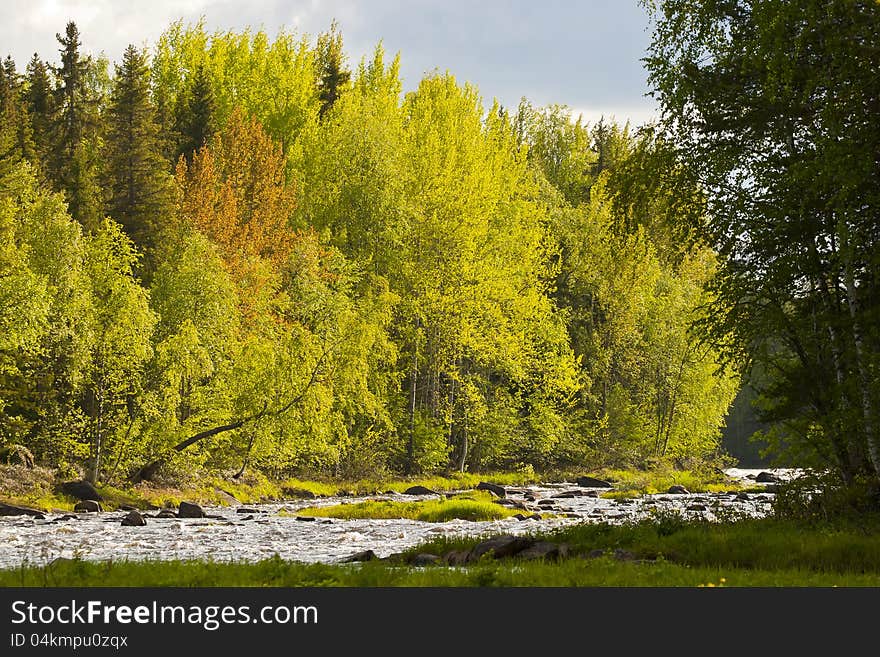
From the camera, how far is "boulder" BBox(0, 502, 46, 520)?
24828mm

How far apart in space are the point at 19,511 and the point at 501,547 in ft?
51.1

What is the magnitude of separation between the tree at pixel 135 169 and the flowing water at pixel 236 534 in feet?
57.5

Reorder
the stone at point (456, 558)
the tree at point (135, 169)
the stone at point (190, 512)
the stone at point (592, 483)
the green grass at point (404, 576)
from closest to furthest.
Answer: the green grass at point (404, 576) < the stone at point (456, 558) < the stone at point (190, 512) < the tree at point (135, 169) < the stone at point (592, 483)

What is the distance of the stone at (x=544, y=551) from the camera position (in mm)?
15258

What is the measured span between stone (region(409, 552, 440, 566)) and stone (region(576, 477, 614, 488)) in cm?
3008

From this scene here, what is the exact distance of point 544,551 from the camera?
15.6m

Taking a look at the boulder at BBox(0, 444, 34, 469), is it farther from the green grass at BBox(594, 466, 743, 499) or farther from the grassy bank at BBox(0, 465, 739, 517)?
the green grass at BBox(594, 466, 743, 499)

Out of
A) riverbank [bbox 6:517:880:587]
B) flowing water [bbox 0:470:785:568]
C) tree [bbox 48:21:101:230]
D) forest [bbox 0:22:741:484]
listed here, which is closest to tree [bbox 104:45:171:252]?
forest [bbox 0:22:741:484]

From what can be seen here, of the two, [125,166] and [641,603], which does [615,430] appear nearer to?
[125,166]

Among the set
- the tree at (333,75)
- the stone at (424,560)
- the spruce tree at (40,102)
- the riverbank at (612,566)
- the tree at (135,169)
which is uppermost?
the tree at (333,75)

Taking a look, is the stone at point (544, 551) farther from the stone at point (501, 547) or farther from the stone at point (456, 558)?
the stone at point (456, 558)

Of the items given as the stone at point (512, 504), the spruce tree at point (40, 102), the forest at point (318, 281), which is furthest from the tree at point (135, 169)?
the stone at point (512, 504)

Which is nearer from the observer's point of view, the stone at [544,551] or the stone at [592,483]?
the stone at [544,551]

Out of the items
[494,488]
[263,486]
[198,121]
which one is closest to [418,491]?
[494,488]
